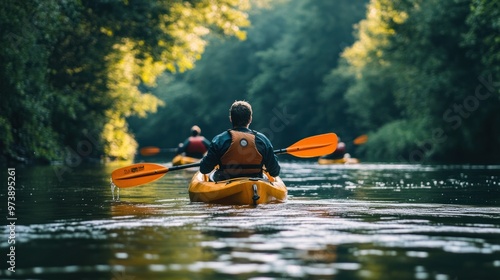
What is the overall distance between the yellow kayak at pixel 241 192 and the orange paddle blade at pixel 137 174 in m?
1.54

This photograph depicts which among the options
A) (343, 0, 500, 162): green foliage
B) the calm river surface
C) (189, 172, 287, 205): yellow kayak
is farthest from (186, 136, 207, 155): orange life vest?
(189, 172, 287, 205): yellow kayak

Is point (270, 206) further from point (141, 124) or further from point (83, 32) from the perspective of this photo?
point (141, 124)

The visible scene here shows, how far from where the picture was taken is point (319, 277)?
19.9 ft

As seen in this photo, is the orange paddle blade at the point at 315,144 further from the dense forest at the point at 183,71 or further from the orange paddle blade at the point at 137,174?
the dense forest at the point at 183,71

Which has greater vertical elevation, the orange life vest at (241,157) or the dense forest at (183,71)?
the dense forest at (183,71)

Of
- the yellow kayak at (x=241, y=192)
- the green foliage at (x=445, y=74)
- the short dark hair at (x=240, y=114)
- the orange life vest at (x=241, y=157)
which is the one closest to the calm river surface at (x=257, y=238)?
the yellow kayak at (x=241, y=192)

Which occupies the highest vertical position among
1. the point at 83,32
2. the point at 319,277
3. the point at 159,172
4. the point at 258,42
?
the point at 258,42

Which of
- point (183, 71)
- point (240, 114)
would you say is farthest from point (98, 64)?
point (240, 114)

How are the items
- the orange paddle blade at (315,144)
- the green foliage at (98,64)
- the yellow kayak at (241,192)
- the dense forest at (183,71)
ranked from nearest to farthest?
the yellow kayak at (241,192) < the orange paddle blade at (315,144) < the dense forest at (183,71) < the green foliage at (98,64)

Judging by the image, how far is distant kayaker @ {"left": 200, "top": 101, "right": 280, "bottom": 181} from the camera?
11.8m

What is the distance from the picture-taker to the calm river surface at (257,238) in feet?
21.0

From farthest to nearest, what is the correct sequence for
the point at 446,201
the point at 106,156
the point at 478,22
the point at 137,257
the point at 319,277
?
the point at 106,156
the point at 478,22
the point at 446,201
the point at 137,257
the point at 319,277

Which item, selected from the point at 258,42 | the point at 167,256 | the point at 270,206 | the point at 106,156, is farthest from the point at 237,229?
the point at 258,42

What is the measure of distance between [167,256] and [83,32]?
86.3 ft
